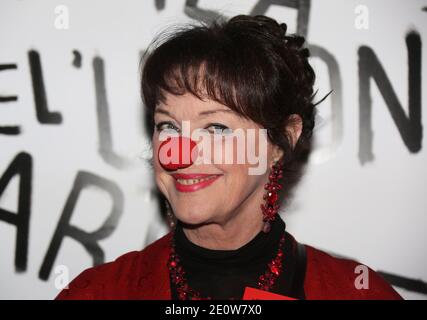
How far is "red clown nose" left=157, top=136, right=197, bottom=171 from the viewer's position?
4.09 feet

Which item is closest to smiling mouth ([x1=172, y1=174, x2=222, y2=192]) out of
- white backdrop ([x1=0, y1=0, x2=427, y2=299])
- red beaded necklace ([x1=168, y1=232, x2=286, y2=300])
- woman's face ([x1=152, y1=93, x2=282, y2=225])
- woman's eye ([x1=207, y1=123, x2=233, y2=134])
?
woman's face ([x1=152, y1=93, x2=282, y2=225])

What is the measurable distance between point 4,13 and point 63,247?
0.93m

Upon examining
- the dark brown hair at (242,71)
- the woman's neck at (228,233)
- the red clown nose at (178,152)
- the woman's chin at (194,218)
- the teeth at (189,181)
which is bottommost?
the woman's neck at (228,233)

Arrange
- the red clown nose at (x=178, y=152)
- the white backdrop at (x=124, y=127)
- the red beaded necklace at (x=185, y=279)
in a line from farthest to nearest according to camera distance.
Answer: the white backdrop at (x=124, y=127), the red beaded necklace at (x=185, y=279), the red clown nose at (x=178, y=152)

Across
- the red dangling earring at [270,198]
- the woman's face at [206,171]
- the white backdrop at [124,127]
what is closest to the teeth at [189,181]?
the woman's face at [206,171]

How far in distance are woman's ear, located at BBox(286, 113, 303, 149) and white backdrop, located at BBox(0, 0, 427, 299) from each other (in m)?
0.50

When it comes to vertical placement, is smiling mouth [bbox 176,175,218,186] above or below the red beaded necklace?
above

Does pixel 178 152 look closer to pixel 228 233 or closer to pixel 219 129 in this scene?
pixel 219 129

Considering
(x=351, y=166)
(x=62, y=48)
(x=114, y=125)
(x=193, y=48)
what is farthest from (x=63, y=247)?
(x=351, y=166)

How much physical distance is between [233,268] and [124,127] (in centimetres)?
81

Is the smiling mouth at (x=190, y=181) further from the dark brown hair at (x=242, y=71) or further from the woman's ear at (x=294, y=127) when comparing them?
the woman's ear at (x=294, y=127)

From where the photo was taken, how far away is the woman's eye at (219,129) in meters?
1.28

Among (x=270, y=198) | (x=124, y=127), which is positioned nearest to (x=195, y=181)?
(x=270, y=198)

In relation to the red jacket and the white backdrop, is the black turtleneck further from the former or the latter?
the white backdrop
